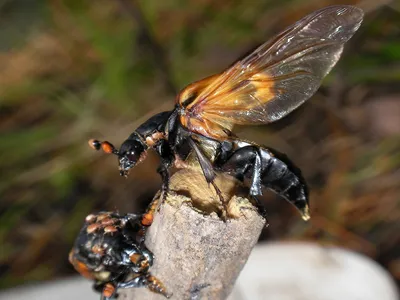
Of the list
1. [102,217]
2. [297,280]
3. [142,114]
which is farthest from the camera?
[142,114]

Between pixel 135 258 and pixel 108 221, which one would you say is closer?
pixel 135 258

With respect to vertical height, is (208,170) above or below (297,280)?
above

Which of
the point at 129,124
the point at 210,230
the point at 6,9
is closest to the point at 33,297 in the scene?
the point at 129,124

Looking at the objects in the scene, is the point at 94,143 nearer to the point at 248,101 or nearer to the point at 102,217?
the point at 102,217

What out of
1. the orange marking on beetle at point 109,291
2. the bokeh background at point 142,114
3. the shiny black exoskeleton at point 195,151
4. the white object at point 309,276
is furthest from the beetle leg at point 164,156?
the bokeh background at point 142,114

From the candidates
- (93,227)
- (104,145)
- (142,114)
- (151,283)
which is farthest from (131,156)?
(142,114)

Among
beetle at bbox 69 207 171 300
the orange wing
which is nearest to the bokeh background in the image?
beetle at bbox 69 207 171 300

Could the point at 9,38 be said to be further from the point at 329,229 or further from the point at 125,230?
the point at 125,230
